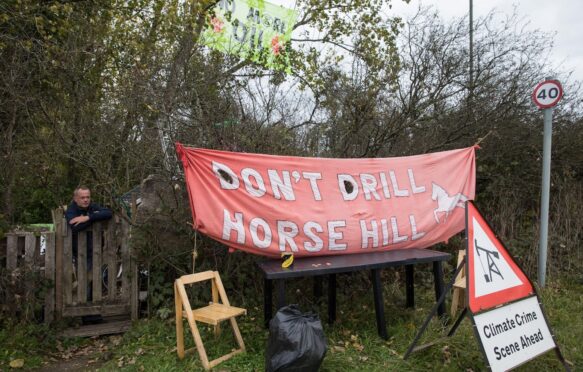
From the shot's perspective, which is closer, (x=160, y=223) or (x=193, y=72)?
(x=160, y=223)

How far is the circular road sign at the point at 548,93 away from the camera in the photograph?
208 inches

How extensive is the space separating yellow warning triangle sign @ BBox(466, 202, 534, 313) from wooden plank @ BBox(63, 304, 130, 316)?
3.82m

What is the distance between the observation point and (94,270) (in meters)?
4.91

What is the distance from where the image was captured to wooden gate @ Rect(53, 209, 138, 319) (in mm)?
4805

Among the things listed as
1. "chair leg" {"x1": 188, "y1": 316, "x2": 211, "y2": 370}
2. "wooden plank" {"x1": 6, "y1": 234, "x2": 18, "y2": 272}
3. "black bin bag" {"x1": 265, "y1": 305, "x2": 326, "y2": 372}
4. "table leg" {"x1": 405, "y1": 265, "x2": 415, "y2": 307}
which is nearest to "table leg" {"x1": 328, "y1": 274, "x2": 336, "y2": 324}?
"table leg" {"x1": 405, "y1": 265, "x2": 415, "y2": 307}

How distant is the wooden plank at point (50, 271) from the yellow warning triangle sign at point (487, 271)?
169 inches

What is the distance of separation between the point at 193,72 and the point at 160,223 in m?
2.10

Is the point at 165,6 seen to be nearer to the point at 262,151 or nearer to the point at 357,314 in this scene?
the point at 262,151

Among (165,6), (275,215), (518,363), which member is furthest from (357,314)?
(165,6)

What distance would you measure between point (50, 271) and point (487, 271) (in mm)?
4525

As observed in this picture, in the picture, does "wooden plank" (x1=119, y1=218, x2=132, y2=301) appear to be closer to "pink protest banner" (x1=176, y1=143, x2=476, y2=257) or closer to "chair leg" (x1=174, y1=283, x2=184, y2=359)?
"pink protest banner" (x1=176, y1=143, x2=476, y2=257)

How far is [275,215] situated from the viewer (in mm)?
4613

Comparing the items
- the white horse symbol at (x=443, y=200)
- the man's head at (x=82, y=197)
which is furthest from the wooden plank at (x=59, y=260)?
the white horse symbol at (x=443, y=200)

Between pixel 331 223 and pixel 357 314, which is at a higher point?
pixel 331 223
